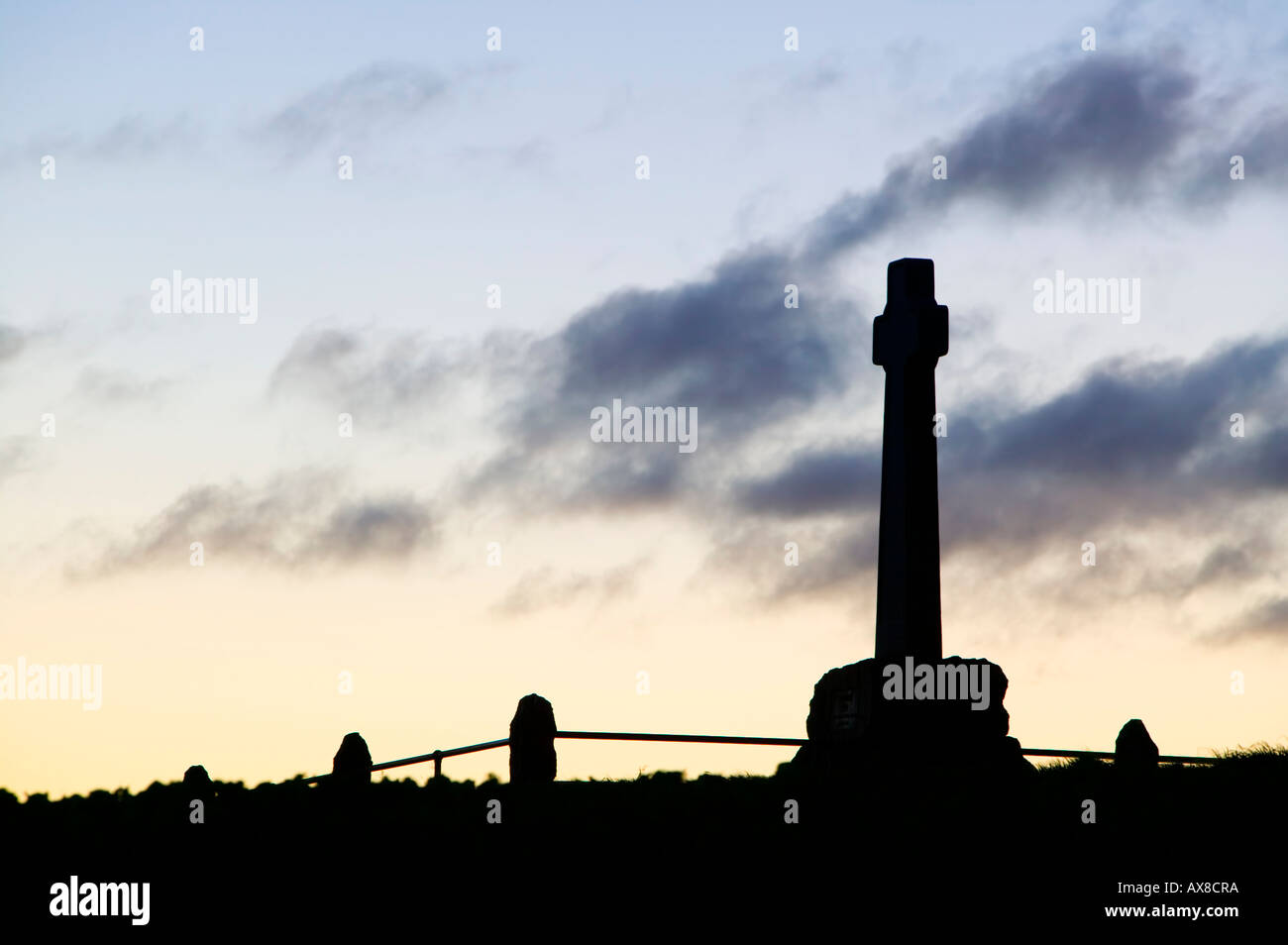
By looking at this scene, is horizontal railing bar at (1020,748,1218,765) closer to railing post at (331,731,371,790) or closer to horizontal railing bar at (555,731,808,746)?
horizontal railing bar at (555,731,808,746)

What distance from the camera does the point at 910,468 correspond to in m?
19.2

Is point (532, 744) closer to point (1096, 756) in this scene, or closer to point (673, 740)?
point (673, 740)

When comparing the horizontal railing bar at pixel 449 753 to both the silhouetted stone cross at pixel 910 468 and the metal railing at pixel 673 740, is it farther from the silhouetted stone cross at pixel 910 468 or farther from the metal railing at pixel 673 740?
the silhouetted stone cross at pixel 910 468

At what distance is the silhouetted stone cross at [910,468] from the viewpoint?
18828 millimetres

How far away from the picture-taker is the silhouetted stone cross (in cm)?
1883

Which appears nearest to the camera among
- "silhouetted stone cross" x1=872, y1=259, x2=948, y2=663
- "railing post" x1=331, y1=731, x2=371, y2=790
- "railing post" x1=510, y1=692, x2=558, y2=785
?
"railing post" x1=331, y1=731, x2=371, y2=790

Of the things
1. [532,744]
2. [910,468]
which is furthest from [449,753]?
[910,468]

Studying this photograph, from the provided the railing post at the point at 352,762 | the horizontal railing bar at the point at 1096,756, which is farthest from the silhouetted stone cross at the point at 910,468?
the railing post at the point at 352,762

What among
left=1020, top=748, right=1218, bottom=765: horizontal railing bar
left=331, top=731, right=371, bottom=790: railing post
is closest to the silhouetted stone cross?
left=1020, top=748, right=1218, bottom=765: horizontal railing bar

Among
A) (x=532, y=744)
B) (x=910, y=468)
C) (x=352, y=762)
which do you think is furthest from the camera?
(x=910, y=468)
